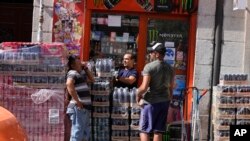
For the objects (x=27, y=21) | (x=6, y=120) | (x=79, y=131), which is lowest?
(x=79, y=131)

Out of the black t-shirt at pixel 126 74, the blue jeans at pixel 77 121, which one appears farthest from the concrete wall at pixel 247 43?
the blue jeans at pixel 77 121

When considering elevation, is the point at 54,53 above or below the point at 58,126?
above

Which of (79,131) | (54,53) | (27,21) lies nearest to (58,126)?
(79,131)

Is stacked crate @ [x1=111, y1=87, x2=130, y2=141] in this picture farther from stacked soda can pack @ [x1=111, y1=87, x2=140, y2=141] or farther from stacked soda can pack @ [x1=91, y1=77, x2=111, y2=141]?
stacked soda can pack @ [x1=91, y1=77, x2=111, y2=141]

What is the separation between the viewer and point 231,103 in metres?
10.7

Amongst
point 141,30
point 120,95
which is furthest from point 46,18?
point 120,95

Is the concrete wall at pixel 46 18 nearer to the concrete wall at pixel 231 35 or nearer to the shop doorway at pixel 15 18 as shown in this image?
the shop doorway at pixel 15 18

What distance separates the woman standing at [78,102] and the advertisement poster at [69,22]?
1.71 m

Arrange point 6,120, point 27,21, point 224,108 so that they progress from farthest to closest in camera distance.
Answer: point 27,21 → point 224,108 → point 6,120

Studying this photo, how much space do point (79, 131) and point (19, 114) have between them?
1.13 m

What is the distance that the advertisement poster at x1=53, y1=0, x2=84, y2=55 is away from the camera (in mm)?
11586

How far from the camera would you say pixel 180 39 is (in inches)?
470

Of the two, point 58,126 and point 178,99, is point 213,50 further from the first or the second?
point 58,126

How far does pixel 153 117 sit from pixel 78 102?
1261 millimetres
